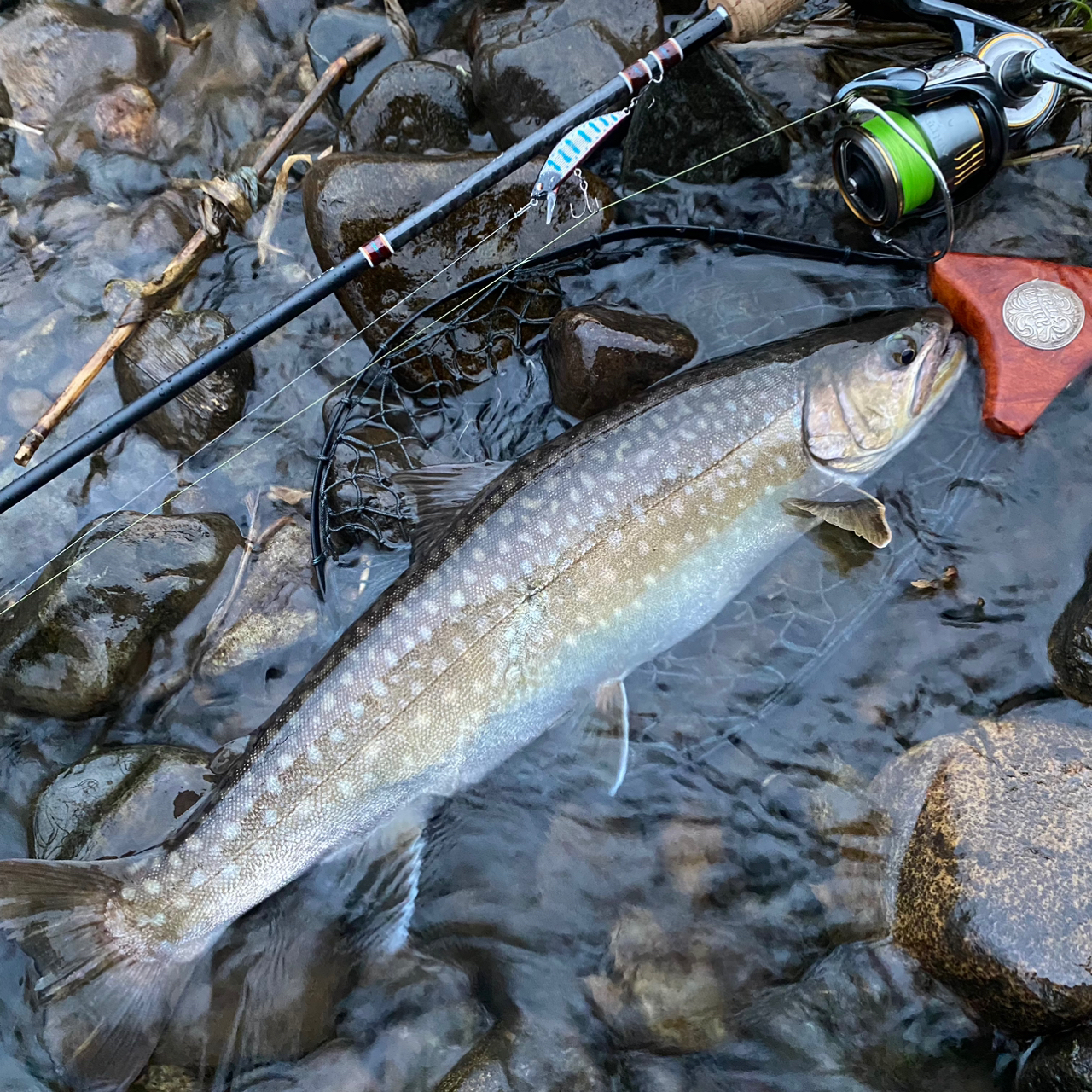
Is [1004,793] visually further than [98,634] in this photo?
No

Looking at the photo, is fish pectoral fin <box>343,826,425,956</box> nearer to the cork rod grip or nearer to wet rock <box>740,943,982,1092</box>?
wet rock <box>740,943,982,1092</box>

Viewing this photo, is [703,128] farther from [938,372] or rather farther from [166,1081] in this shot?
[166,1081]

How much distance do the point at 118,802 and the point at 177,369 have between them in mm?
1929

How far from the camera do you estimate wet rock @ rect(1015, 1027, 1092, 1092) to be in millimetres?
2502

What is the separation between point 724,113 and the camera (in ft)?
11.6

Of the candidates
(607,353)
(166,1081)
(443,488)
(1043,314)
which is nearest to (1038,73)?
(1043,314)

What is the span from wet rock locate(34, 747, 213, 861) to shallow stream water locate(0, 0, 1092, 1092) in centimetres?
22

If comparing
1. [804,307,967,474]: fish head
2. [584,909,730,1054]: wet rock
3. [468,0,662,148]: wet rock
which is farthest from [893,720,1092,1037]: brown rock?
[468,0,662,148]: wet rock

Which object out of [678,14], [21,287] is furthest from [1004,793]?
[21,287]

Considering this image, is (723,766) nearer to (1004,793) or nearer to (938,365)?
(1004,793)

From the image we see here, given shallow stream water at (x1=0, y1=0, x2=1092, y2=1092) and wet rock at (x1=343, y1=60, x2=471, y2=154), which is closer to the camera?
shallow stream water at (x1=0, y1=0, x2=1092, y2=1092)

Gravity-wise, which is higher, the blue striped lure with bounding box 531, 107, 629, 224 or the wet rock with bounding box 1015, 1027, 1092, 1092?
the blue striped lure with bounding box 531, 107, 629, 224

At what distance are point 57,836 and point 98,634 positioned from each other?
0.81m

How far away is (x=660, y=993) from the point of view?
293 cm
